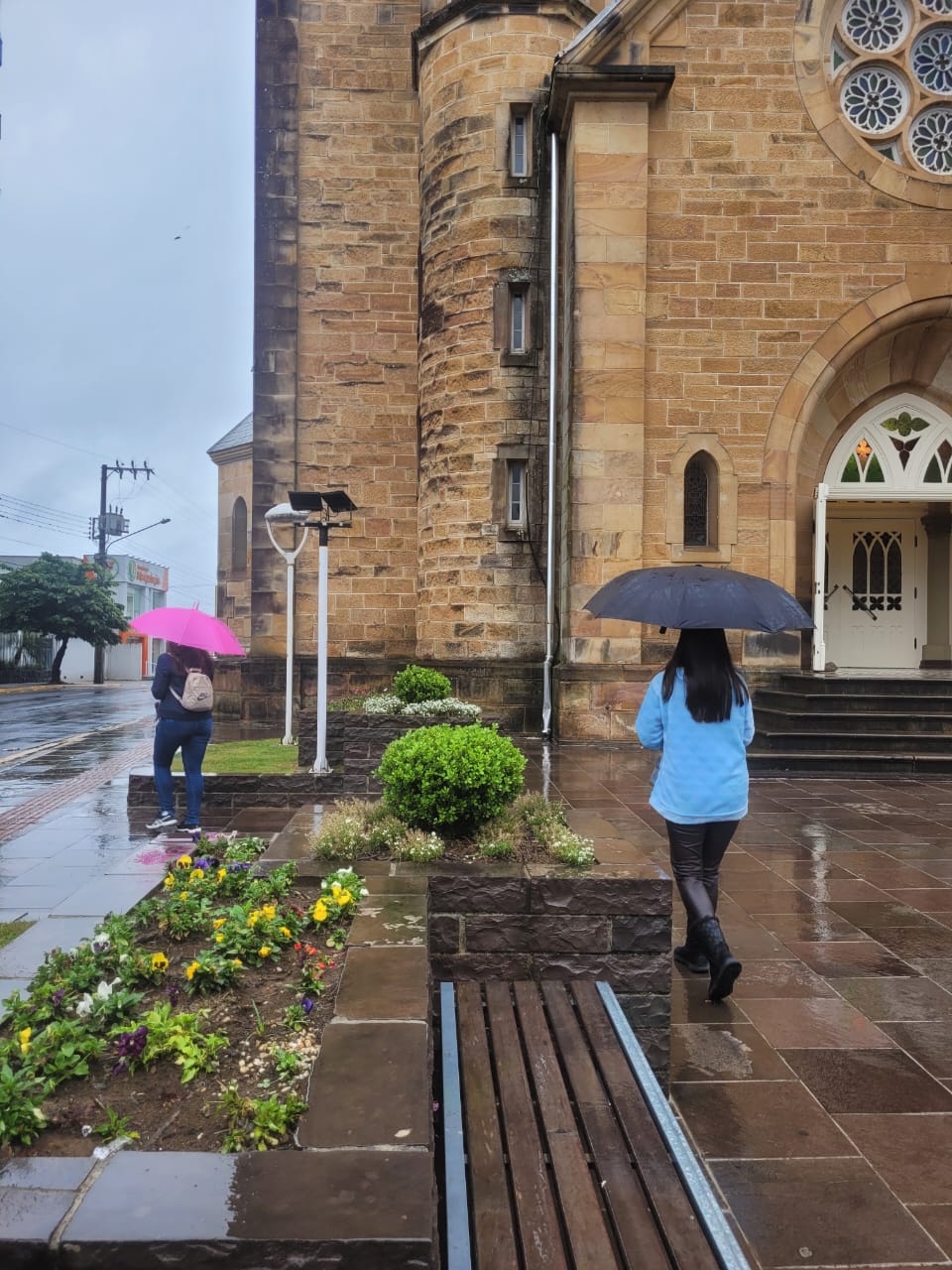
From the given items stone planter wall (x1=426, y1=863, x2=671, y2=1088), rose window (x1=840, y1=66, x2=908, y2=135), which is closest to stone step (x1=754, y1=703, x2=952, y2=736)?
rose window (x1=840, y1=66, x2=908, y2=135)

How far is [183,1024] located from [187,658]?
20.0 feet

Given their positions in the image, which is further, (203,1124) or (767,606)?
(767,606)

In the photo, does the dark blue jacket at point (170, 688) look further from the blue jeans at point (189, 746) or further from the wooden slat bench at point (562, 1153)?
the wooden slat bench at point (562, 1153)

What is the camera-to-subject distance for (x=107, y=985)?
3.10 metres

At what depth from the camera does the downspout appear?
14739 millimetres

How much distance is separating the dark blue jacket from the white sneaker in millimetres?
948

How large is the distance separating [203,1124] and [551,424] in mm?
13578

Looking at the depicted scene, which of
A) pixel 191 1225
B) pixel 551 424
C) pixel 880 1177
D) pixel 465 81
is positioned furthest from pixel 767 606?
pixel 465 81

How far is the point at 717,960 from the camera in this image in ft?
15.1

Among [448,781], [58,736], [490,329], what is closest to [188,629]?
[448,781]

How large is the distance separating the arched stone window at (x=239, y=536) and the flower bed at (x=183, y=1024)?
23.0 m

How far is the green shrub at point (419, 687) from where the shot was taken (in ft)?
40.2

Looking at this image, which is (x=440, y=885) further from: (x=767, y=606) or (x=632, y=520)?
(x=632, y=520)

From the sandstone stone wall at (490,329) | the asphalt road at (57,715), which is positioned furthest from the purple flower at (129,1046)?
the asphalt road at (57,715)
